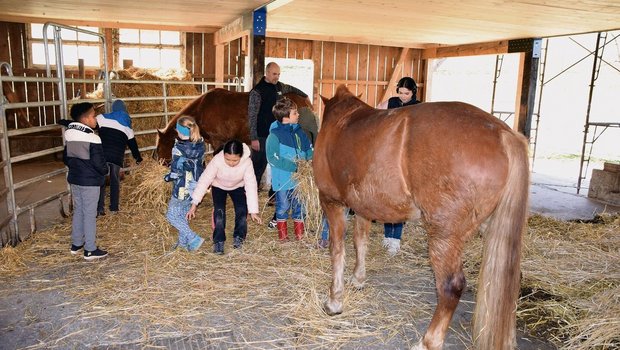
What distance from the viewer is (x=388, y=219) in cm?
294

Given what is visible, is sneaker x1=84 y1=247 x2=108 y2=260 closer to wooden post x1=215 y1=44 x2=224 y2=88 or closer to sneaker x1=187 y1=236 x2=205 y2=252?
sneaker x1=187 y1=236 x2=205 y2=252

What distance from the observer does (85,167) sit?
3.99 m

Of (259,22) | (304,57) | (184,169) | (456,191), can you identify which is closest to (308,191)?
(184,169)

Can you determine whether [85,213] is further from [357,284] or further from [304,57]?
[304,57]

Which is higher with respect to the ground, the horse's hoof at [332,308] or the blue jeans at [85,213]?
the blue jeans at [85,213]

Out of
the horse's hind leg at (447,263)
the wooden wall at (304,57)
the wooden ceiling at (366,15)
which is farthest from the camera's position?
the wooden wall at (304,57)

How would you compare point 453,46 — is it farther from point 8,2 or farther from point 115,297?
point 115,297

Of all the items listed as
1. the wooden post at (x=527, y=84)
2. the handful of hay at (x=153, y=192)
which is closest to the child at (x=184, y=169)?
the handful of hay at (x=153, y=192)

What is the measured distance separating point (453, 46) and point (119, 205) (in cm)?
896

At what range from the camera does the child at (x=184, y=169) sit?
4.25 metres

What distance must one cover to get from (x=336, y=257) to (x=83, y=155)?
242cm

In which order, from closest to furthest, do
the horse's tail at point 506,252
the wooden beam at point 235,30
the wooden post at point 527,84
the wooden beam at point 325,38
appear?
1. the horse's tail at point 506,252
2. the wooden beam at point 235,30
3. the wooden post at point 527,84
4. the wooden beam at point 325,38

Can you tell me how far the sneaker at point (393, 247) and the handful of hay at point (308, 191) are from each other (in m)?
0.76

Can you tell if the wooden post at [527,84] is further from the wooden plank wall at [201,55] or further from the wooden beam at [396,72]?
the wooden plank wall at [201,55]
